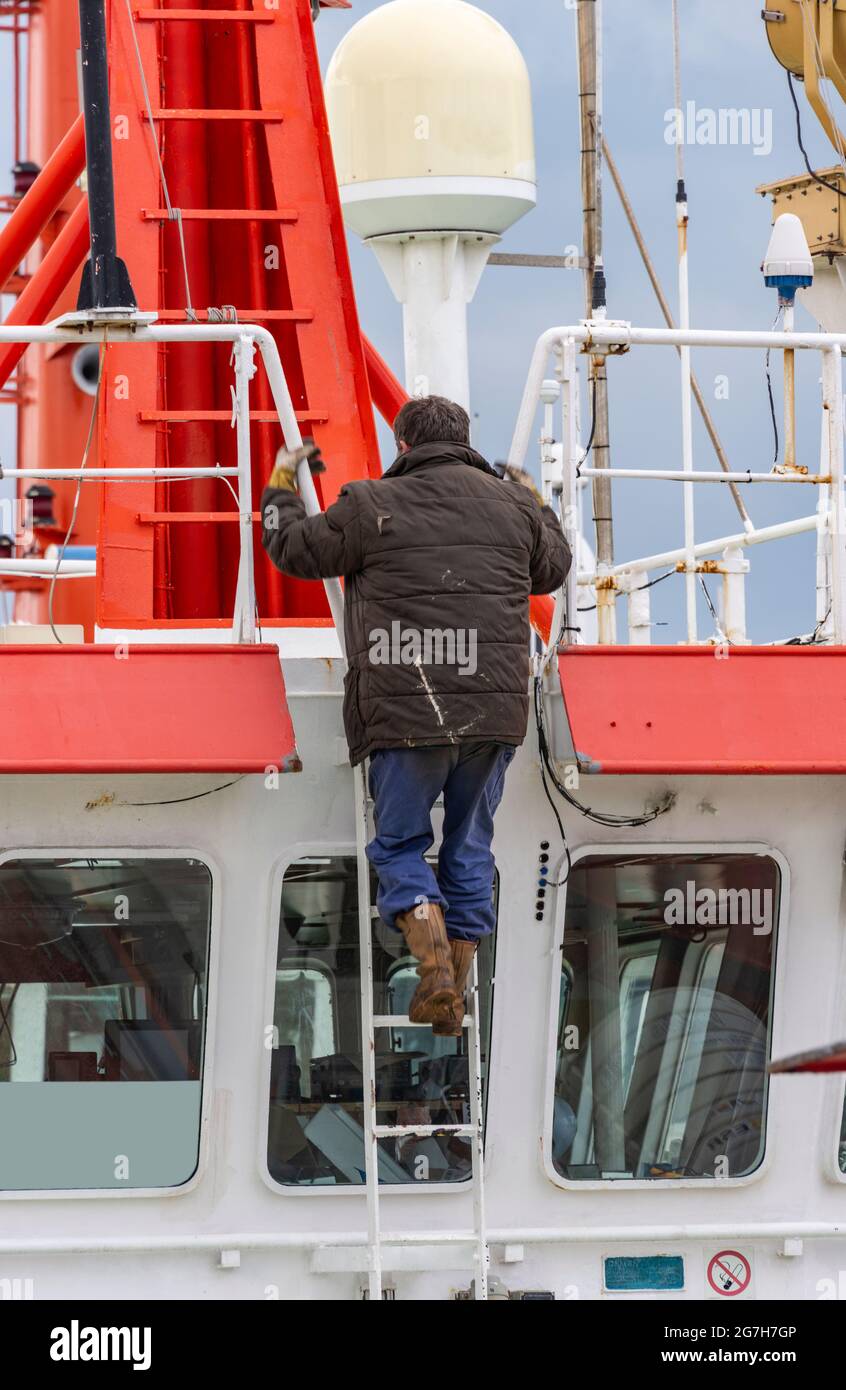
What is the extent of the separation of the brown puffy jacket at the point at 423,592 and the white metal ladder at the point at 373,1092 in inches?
21.5

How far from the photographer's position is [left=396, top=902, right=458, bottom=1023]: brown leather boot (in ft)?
21.0

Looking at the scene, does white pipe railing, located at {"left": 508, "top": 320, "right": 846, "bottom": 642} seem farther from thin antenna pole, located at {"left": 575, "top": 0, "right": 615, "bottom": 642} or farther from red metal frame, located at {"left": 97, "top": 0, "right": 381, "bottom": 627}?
thin antenna pole, located at {"left": 575, "top": 0, "right": 615, "bottom": 642}

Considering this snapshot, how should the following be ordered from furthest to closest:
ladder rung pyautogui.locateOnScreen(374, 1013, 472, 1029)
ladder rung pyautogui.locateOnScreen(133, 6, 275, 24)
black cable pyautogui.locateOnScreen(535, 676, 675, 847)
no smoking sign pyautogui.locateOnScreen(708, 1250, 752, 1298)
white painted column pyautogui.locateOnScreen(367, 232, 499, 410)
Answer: white painted column pyautogui.locateOnScreen(367, 232, 499, 410), ladder rung pyautogui.locateOnScreen(133, 6, 275, 24), no smoking sign pyautogui.locateOnScreen(708, 1250, 752, 1298), black cable pyautogui.locateOnScreen(535, 676, 675, 847), ladder rung pyautogui.locateOnScreen(374, 1013, 472, 1029)

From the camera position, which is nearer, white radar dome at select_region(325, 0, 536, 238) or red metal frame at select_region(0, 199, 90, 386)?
red metal frame at select_region(0, 199, 90, 386)

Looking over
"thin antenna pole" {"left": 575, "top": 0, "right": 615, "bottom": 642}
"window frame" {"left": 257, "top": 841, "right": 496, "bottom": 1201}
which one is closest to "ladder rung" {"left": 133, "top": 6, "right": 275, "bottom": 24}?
"thin antenna pole" {"left": 575, "top": 0, "right": 615, "bottom": 642}

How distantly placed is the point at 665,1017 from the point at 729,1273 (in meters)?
0.98

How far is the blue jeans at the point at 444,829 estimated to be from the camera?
659 centimetres

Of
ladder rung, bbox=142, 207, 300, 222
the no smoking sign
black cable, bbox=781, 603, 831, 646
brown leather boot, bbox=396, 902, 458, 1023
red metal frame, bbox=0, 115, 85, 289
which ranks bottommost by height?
the no smoking sign

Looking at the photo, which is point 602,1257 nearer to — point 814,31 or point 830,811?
point 830,811

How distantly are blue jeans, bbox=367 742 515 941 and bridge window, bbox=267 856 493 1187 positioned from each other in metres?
0.60

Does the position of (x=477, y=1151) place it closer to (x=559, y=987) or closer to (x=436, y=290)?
(x=559, y=987)

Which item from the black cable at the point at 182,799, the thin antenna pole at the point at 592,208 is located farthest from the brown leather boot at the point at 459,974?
the thin antenna pole at the point at 592,208
